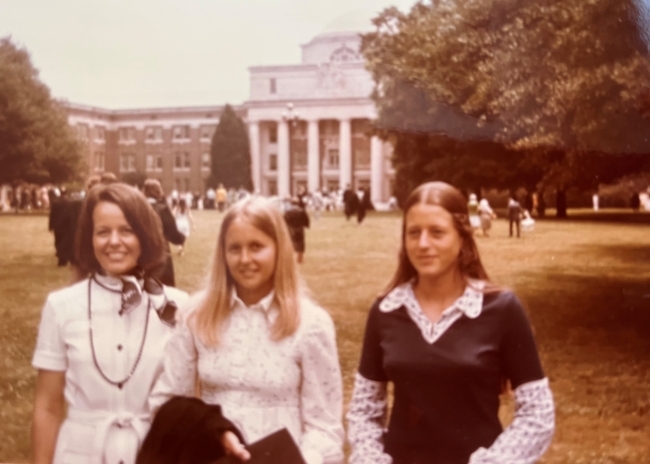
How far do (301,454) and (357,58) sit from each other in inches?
75.2

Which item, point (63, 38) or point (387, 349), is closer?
point (387, 349)

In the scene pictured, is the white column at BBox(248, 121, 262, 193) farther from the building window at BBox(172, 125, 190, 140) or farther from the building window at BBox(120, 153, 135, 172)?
the building window at BBox(120, 153, 135, 172)

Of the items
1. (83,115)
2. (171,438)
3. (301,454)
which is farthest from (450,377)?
(83,115)

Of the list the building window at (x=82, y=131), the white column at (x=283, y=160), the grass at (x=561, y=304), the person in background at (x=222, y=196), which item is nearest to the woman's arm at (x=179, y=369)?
the grass at (x=561, y=304)

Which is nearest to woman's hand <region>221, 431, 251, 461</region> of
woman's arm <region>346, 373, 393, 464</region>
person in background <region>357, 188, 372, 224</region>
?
woman's arm <region>346, 373, 393, 464</region>

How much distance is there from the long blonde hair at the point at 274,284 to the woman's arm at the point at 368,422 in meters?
0.27

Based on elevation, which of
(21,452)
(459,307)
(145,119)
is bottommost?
(21,452)

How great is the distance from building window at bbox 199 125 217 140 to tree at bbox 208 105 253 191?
0.8 inches

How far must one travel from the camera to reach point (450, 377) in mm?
1762

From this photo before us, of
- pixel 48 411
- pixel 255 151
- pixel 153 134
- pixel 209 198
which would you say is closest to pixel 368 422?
pixel 48 411

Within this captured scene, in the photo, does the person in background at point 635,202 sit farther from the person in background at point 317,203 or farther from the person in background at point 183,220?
the person in background at point 183,220

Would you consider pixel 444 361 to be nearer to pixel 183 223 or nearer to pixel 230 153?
pixel 183 223

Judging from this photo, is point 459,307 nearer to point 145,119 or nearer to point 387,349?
point 387,349

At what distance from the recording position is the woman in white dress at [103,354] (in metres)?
2.18
